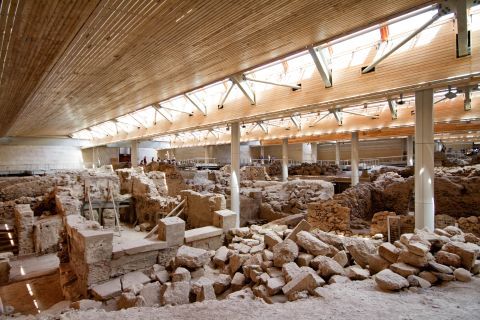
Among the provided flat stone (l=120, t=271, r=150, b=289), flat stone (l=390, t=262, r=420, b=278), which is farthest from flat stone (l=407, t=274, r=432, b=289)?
flat stone (l=120, t=271, r=150, b=289)

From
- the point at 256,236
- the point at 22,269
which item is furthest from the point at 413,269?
the point at 22,269

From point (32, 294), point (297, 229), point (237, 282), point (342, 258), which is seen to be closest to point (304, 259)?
point (342, 258)

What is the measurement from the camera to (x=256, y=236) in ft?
22.2

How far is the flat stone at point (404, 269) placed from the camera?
3.87 meters

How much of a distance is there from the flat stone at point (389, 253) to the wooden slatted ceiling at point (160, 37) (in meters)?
4.12

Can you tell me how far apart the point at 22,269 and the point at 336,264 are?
33.8 feet

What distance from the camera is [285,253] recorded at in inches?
187

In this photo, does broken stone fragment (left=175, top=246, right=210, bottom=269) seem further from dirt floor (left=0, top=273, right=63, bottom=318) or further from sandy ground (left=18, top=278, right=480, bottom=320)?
dirt floor (left=0, top=273, right=63, bottom=318)

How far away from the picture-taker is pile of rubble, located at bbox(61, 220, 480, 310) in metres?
3.89

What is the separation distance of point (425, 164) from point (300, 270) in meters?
5.30

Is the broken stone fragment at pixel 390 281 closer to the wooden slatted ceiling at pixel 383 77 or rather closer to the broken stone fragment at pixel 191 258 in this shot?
the broken stone fragment at pixel 191 258

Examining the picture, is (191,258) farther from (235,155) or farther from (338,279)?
(235,155)

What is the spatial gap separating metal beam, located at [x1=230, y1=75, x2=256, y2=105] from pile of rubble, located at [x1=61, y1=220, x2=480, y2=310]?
217 inches

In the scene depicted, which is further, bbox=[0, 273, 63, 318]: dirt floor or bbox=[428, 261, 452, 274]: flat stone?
bbox=[0, 273, 63, 318]: dirt floor
